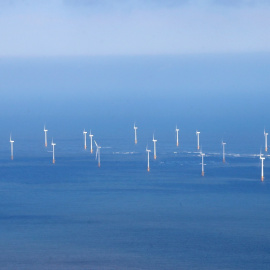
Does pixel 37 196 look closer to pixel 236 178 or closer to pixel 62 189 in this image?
pixel 62 189

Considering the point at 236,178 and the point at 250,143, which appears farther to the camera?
the point at 250,143

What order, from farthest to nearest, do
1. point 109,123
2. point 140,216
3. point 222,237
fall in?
1. point 109,123
2. point 140,216
3. point 222,237

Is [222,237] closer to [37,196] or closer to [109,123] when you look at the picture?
[37,196]

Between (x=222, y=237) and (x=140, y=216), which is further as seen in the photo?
(x=140, y=216)

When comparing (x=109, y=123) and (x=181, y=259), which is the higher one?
(x=109, y=123)

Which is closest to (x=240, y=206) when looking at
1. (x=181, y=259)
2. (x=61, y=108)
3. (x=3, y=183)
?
(x=181, y=259)

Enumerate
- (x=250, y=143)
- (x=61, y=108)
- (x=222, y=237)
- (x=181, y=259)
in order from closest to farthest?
(x=181, y=259) < (x=222, y=237) < (x=250, y=143) < (x=61, y=108)

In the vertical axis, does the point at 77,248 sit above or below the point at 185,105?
below

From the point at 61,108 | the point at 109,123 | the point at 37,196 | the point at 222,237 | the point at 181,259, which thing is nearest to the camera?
the point at 181,259

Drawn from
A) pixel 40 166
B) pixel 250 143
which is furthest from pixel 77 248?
pixel 250 143
